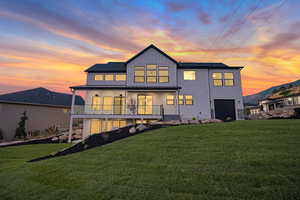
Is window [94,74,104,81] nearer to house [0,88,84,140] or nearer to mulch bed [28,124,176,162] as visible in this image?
house [0,88,84,140]

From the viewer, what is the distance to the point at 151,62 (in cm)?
1645

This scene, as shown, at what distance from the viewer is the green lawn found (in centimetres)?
262

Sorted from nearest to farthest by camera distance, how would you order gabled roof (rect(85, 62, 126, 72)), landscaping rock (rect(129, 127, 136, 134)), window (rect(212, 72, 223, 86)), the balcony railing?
landscaping rock (rect(129, 127, 136, 134)) < the balcony railing < window (rect(212, 72, 223, 86)) < gabled roof (rect(85, 62, 126, 72))

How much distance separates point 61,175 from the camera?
3.89 meters

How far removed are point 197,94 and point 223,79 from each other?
3.73 m

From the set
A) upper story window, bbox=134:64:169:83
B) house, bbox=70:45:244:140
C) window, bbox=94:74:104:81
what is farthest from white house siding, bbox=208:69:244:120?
window, bbox=94:74:104:81

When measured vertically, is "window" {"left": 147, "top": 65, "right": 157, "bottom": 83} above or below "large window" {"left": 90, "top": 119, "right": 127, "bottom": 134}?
above

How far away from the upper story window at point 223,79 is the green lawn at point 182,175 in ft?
37.6

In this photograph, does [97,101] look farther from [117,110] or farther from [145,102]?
[145,102]

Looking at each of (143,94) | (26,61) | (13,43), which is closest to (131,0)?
(143,94)

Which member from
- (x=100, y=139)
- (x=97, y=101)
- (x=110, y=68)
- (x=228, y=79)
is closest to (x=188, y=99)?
(x=228, y=79)

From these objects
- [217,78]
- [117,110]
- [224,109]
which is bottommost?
[117,110]

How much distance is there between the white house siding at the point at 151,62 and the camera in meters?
16.0

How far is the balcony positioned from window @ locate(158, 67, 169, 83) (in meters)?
3.19
